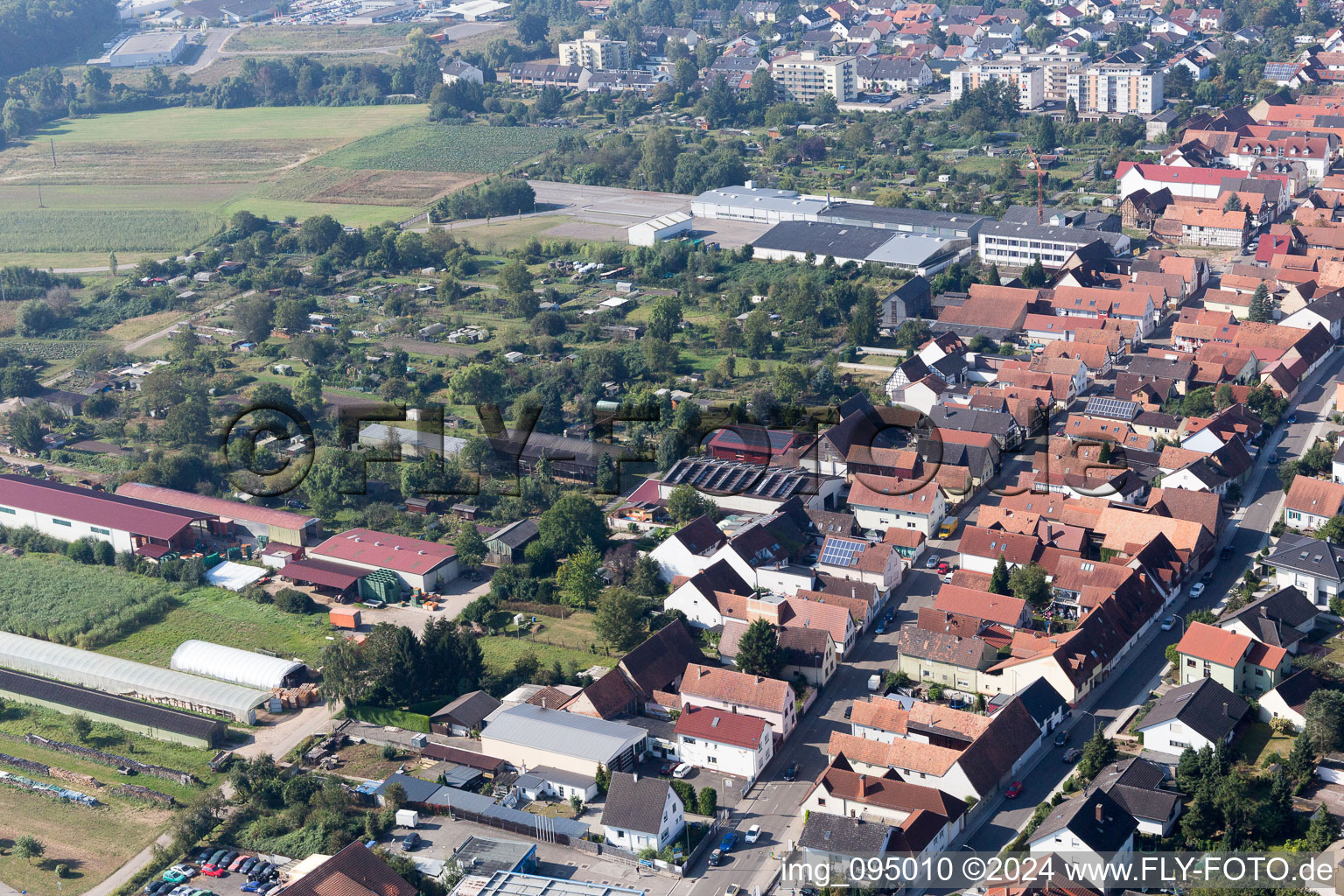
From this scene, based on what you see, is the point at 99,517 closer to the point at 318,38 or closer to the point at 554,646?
the point at 554,646

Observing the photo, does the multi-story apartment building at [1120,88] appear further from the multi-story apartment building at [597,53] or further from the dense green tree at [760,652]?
the dense green tree at [760,652]

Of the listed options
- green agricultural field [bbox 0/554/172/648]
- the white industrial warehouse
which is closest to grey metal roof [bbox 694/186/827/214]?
the white industrial warehouse

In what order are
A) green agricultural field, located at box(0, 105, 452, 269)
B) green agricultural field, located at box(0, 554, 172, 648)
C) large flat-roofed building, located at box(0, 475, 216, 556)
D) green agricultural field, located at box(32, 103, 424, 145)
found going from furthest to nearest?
green agricultural field, located at box(32, 103, 424, 145), green agricultural field, located at box(0, 105, 452, 269), large flat-roofed building, located at box(0, 475, 216, 556), green agricultural field, located at box(0, 554, 172, 648)

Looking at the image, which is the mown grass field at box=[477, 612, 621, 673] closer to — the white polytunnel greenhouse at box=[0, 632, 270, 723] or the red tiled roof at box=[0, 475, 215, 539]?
the white polytunnel greenhouse at box=[0, 632, 270, 723]

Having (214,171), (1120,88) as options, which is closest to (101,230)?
(214,171)

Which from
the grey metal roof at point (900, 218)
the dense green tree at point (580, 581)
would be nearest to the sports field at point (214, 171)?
the grey metal roof at point (900, 218)

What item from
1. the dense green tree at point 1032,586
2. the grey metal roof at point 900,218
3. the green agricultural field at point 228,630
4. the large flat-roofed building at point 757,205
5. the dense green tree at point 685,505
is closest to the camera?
the dense green tree at point 1032,586

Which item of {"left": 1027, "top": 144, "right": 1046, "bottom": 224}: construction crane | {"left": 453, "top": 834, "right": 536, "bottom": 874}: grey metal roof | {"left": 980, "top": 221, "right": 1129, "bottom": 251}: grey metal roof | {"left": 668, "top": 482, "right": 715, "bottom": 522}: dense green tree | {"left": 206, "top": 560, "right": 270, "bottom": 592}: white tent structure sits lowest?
{"left": 453, "top": 834, "right": 536, "bottom": 874}: grey metal roof
